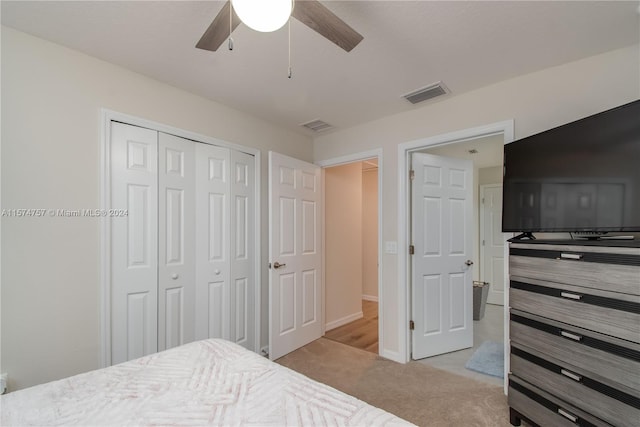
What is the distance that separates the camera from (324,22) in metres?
1.22

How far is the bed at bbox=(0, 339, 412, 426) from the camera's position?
965 mm

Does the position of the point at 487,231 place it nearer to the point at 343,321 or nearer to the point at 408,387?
the point at 343,321

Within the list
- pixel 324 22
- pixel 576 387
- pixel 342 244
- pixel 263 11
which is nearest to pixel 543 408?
pixel 576 387

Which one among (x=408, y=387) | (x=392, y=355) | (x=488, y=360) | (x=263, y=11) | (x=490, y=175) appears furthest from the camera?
(x=490, y=175)

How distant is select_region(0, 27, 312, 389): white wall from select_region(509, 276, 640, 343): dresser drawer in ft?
9.27

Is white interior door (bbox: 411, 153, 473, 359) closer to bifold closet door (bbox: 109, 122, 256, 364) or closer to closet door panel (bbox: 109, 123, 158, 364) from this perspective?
bifold closet door (bbox: 109, 122, 256, 364)

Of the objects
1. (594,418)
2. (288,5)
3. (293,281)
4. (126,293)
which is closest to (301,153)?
(293,281)

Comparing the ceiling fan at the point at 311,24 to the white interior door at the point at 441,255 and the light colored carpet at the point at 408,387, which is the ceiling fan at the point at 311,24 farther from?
the light colored carpet at the point at 408,387

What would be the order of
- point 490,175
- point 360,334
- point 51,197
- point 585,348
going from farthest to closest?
point 490,175 → point 360,334 → point 51,197 → point 585,348

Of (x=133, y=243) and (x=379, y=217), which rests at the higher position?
(x=379, y=217)

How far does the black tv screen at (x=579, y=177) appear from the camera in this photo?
1.46 m

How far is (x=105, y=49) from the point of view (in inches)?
75.0

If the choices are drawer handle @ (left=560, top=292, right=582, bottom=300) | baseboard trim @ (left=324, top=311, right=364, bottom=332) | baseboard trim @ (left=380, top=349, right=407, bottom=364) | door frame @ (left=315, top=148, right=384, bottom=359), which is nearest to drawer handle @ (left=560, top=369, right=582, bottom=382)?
Answer: drawer handle @ (left=560, top=292, right=582, bottom=300)

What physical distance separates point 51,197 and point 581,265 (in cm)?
311
